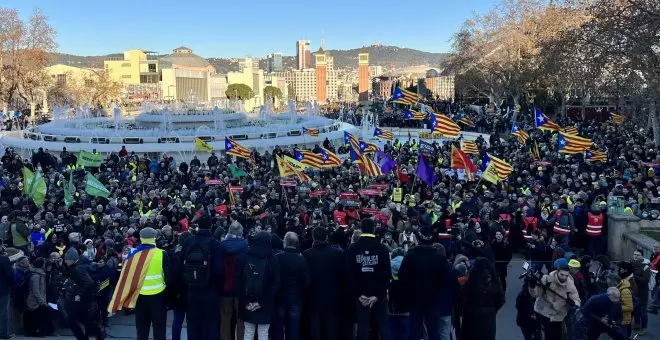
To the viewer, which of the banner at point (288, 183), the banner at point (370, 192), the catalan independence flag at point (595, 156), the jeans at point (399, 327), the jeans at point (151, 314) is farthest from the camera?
the catalan independence flag at point (595, 156)

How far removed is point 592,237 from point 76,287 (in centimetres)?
929

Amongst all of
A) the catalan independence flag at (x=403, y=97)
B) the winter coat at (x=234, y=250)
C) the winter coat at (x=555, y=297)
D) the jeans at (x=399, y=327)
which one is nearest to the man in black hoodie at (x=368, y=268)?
the jeans at (x=399, y=327)

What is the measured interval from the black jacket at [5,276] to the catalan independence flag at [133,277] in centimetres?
195

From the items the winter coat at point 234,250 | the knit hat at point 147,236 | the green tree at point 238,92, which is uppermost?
the green tree at point 238,92

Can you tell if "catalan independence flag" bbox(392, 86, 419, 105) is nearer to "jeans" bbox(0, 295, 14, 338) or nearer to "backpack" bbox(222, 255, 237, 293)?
"jeans" bbox(0, 295, 14, 338)

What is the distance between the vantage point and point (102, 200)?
15.1 m

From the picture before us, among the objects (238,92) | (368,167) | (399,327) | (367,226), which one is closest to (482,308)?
(399,327)

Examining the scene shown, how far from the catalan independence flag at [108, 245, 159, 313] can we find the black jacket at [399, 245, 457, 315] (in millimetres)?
2689

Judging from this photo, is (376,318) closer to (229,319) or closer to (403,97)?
(229,319)

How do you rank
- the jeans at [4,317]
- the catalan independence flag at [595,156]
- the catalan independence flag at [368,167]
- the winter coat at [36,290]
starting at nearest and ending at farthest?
the jeans at [4,317] → the winter coat at [36,290] → the catalan independence flag at [368,167] → the catalan independence flag at [595,156]

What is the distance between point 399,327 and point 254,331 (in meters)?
1.64

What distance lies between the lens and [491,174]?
15.8 metres

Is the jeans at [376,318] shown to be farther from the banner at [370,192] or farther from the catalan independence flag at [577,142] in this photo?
the catalan independence flag at [577,142]

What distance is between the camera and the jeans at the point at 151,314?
6875 millimetres
